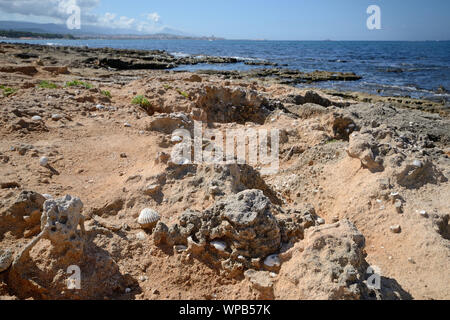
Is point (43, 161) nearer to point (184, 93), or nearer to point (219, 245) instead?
point (219, 245)

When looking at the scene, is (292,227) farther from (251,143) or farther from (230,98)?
(230,98)

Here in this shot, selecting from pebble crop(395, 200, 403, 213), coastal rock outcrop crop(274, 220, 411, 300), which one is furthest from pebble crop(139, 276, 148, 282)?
pebble crop(395, 200, 403, 213)

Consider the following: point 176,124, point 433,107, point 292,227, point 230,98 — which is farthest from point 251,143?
point 433,107

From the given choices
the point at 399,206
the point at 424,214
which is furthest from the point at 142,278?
the point at 424,214

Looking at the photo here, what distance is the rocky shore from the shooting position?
2480 mm

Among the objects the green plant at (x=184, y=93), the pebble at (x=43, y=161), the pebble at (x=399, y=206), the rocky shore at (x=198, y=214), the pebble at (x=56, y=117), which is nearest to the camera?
the rocky shore at (x=198, y=214)

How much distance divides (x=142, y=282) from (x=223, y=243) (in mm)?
828

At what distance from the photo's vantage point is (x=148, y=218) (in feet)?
10.5

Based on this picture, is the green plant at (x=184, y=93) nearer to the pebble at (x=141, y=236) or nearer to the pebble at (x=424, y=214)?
the pebble at (x=141, y=236)

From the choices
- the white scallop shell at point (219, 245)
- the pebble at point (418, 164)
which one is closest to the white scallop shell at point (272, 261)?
the white scallop shell at point (219, 245)

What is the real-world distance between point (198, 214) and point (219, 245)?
42 centimetres

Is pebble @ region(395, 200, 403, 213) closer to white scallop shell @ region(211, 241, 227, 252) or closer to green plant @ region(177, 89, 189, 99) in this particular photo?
white scallop shell @ region(211, 241, 227, 252)

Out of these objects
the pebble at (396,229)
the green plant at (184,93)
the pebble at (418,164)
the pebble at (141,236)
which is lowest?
the pebble at (396,229)

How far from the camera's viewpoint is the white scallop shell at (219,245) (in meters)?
2.79
